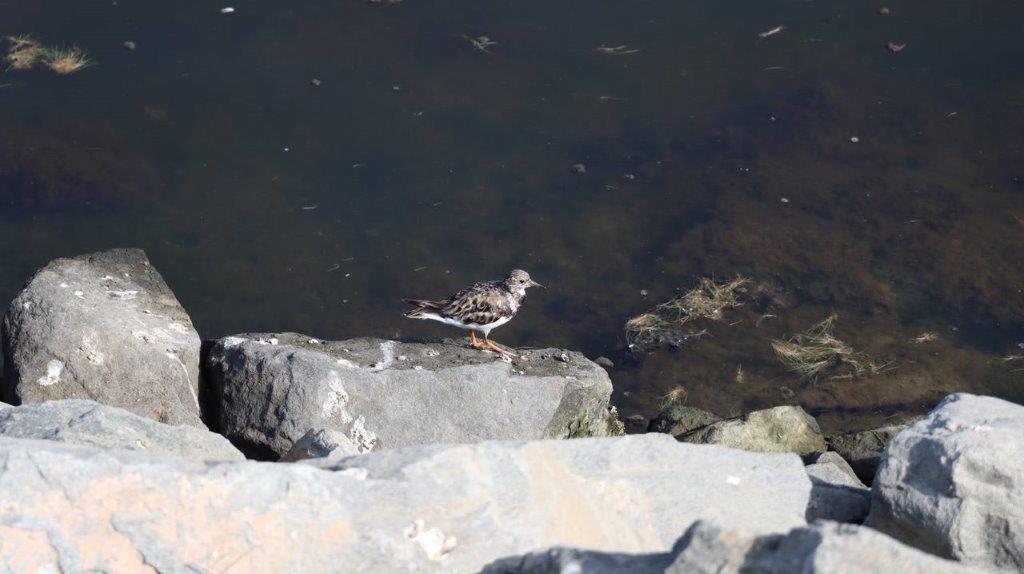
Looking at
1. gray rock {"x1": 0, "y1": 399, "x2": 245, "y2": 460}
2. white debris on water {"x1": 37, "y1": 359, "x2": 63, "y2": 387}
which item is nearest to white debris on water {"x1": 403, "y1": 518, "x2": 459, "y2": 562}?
gray rock {"x1": 0, "y1": 399, "x2": 245, "y2": 460}

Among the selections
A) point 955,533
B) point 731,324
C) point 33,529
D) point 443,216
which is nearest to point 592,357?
point 731,324

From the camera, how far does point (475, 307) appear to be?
8.57 metres

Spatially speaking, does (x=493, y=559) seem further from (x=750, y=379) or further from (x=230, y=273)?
(x=230, y=273)

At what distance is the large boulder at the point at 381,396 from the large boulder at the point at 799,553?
371 cm

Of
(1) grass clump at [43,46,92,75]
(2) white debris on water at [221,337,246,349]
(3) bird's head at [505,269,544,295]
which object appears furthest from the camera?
(1) grass clump at [43,46,92,75]

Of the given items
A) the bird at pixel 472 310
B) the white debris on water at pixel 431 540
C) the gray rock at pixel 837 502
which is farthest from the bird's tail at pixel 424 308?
the white debris on water at pixel 431 540

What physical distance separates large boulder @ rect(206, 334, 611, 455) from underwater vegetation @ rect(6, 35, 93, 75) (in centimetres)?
700

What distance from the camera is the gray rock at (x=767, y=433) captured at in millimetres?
7691

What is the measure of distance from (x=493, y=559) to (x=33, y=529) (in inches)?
70.4

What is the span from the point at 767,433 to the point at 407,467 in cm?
423

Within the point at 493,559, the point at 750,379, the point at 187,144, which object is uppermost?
the point at 493,559

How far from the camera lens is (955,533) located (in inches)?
202

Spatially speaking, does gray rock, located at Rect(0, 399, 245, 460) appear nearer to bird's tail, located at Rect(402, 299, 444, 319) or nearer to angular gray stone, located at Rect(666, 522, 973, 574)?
angular gray stone, located at Rect(666, 522, 973, 574)

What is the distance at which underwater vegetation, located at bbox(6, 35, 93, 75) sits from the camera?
12.8 metres
